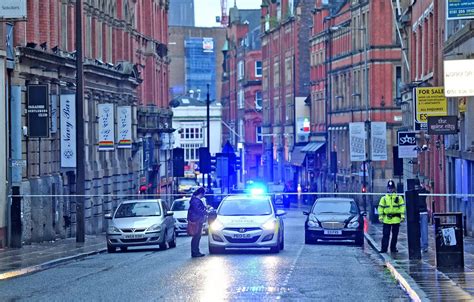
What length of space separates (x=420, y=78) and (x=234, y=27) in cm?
9170

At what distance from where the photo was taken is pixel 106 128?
159 feet

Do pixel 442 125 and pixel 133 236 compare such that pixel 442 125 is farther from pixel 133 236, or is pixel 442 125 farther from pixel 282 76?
pixel 282 76

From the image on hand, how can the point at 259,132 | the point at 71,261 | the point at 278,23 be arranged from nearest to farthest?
the point at 71,261 < the point at 278,23 < the point at 259,132

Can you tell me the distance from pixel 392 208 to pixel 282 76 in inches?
3279

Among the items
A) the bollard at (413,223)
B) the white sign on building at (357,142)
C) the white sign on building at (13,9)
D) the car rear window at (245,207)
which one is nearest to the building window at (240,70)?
the white sign on building at (357,142)

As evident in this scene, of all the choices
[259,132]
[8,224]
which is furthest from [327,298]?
[259,132]

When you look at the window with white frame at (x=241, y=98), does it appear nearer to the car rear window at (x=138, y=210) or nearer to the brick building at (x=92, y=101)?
the brick building at (x=92, y=101)

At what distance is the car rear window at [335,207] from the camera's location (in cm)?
3766

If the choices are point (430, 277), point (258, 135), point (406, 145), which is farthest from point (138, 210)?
point (258, 135)

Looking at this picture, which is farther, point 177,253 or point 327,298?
point 177,253

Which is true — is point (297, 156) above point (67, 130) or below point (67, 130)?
below

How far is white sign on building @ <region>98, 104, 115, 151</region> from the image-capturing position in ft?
158

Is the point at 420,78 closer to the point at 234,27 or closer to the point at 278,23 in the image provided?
the point at 278,23

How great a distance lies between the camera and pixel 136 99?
2482 inches
